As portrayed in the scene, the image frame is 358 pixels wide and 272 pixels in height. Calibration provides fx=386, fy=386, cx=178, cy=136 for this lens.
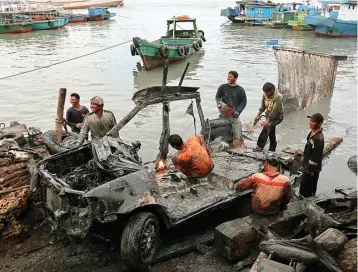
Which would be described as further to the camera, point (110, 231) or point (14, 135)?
point (14, 135)

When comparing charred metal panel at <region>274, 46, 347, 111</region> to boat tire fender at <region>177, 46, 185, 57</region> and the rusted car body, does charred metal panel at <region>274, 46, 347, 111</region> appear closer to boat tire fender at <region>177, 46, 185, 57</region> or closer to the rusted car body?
the rusted car body

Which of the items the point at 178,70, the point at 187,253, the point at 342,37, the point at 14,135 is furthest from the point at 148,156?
the point at 342,37

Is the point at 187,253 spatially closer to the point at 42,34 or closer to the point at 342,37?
the point at 342,37

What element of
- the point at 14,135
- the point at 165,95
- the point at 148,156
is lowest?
the point at 148,156

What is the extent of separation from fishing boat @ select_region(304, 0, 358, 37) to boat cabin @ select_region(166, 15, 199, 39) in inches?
549

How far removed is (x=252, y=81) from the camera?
1838 cm

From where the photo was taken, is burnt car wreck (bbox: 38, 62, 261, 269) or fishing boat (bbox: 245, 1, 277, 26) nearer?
burnt car wreck (bbox: 38, 62, 261, 269)

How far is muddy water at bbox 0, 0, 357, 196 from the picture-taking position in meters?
11.8

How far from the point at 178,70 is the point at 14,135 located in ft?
51.5

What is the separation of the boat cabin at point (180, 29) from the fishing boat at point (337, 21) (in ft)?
45.7

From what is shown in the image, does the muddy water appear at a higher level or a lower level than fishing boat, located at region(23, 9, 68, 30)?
lower

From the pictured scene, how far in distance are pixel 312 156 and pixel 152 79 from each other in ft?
46.2

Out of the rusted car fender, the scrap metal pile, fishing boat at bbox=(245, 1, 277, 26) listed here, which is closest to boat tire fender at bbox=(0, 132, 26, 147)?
the scrap metal pile

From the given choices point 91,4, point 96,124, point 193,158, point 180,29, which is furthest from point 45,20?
point 193,158
